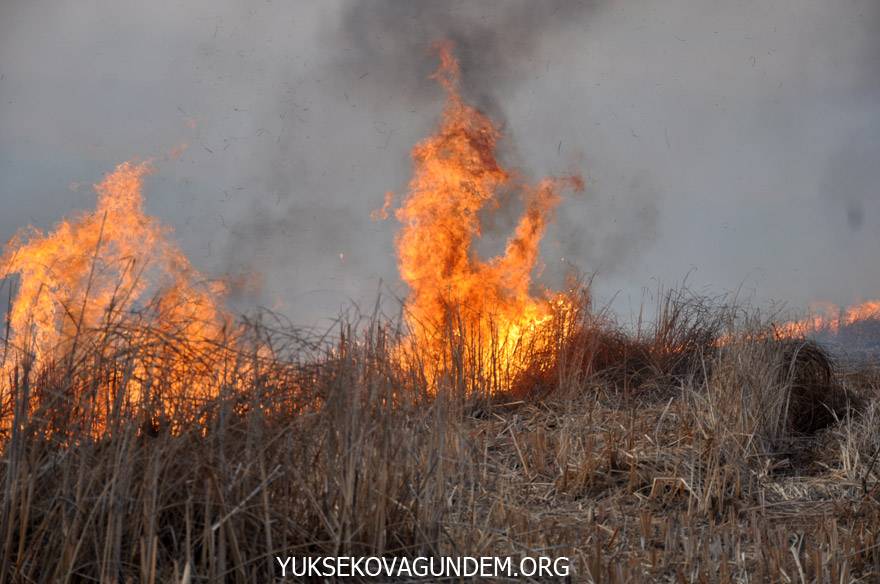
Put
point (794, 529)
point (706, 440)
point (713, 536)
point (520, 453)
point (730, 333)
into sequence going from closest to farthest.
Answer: point (713, 536), point (794, 529), point (706, 440), point (520, 453), point (730, 333)

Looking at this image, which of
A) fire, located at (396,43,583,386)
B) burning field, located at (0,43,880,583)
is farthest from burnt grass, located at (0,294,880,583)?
fire, located at (396,43,583,386)

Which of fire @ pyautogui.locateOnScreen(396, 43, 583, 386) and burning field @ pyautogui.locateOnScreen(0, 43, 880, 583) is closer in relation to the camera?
burning field @ pyautogui.locateOnScreen(0, 43, 880, 583)

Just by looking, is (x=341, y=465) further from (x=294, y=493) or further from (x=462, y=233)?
(x=462, y=233)

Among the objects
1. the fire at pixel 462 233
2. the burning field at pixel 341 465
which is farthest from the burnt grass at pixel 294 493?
the fire at pixel 462 233

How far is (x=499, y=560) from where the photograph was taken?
11.3 feet

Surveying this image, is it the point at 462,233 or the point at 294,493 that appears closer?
the point at 294,493

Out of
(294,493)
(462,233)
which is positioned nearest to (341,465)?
(294,493)

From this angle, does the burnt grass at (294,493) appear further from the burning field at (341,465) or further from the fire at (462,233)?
the fire at (462,233)

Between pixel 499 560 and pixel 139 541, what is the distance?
4.85ft

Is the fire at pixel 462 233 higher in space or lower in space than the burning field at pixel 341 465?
higher

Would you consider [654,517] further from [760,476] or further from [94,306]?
[94,306]

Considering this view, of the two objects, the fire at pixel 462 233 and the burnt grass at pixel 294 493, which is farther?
the fire at pixel 462 233

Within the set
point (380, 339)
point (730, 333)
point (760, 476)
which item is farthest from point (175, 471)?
point (730, 333)

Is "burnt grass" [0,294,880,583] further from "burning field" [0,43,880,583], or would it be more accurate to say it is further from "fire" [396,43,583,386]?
"fire" [396,43,583,386]
